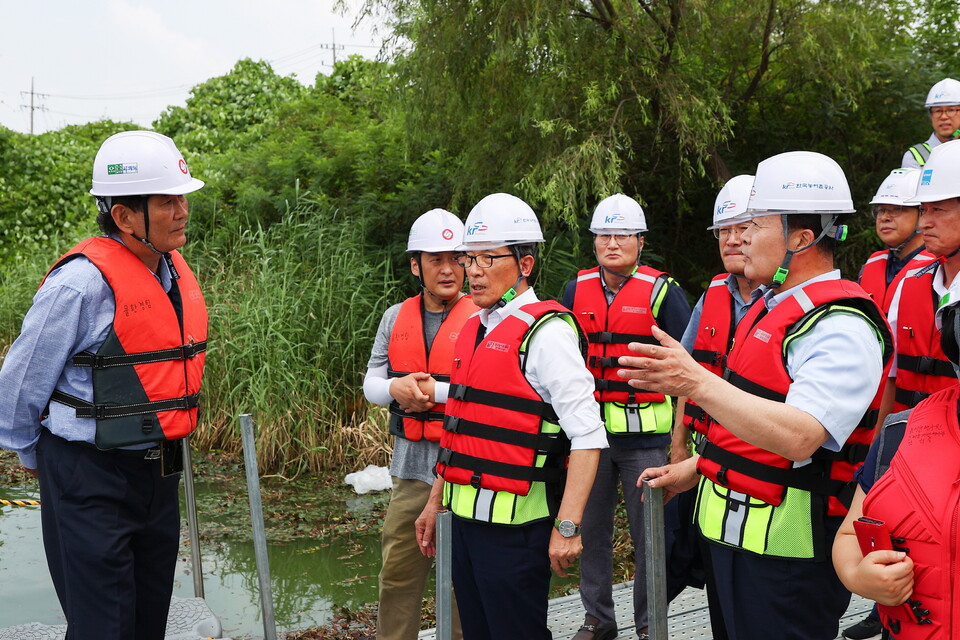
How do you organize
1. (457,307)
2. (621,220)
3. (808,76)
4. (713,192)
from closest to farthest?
(457,307), (621,220), (808,76), (713,192)

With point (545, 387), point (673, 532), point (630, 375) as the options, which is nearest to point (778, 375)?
point (630, 375)

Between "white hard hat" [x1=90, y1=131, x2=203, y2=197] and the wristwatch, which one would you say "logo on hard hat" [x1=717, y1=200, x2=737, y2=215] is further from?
"white hard hat" [x1=90, y1=131, x2=203, y2=197]

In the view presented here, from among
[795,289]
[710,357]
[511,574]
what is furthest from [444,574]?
[710,357]

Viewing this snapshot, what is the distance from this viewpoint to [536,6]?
8242 mm

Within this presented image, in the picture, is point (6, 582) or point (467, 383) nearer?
point (467, 383)

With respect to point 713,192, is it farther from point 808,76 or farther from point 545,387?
point 545,387

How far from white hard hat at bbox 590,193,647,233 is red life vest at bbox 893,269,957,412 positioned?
1400 mm

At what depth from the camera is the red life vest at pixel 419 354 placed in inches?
160

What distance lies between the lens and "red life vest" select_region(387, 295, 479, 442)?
4070 mm

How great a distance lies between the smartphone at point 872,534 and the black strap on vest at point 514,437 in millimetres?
1320

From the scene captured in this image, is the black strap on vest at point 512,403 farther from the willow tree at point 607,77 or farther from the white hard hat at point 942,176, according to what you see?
the willow tree at point 607,77

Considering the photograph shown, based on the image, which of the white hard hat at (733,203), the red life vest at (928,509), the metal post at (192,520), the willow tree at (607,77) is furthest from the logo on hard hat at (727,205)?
the willow tree at (607,77)

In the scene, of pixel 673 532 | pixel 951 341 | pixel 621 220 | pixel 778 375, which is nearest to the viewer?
pixel 951 341

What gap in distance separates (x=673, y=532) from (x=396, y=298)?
21.2 ft
